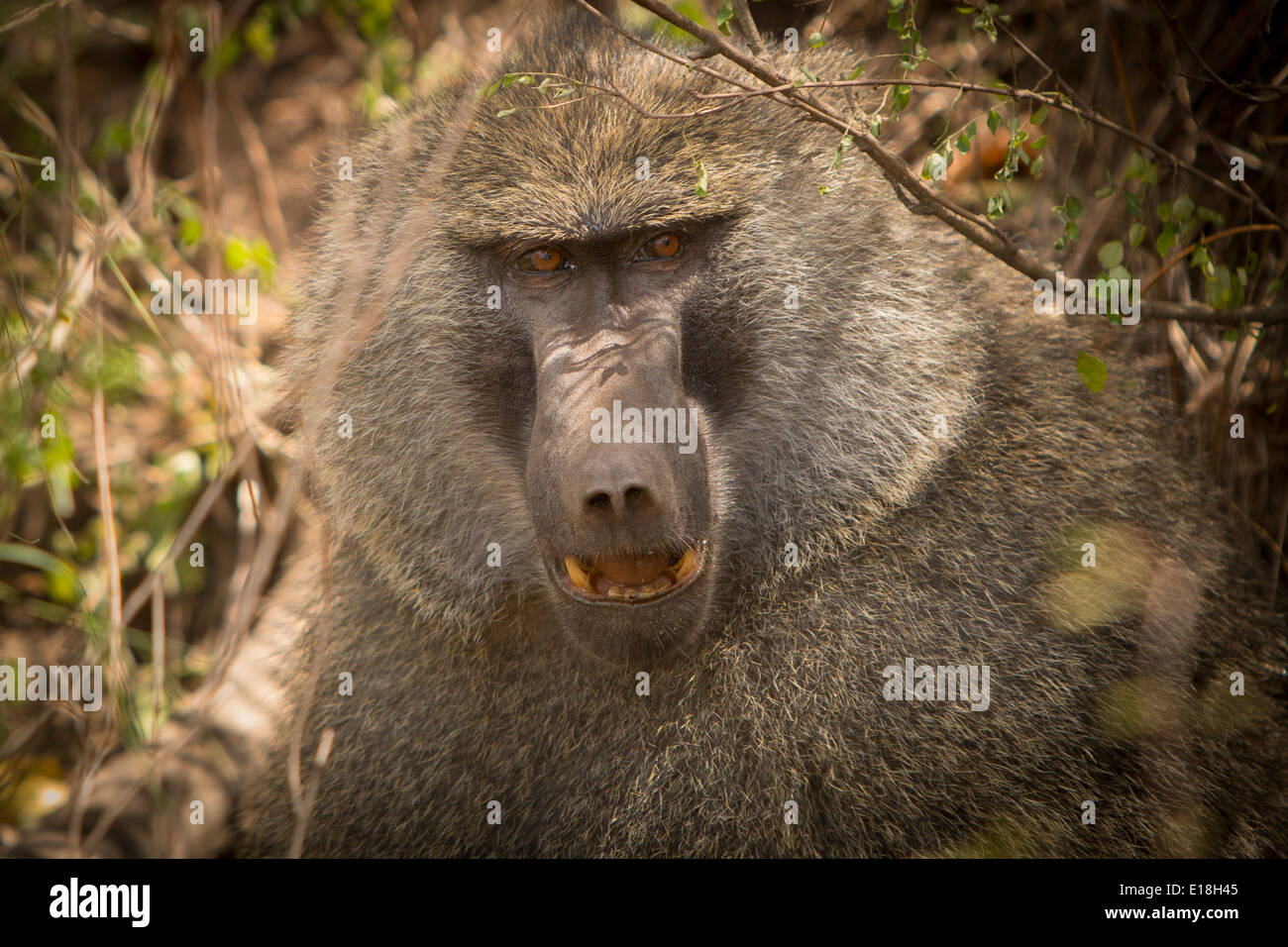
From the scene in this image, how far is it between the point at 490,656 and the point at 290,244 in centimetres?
339

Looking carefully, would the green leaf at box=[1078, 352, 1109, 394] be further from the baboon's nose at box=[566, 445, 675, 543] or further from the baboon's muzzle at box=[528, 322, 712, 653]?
the baboon's nose at box=[566, 445, 675, 543]

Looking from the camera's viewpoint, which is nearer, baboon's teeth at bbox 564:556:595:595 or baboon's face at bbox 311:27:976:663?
baboon's teeth at bbox 564:556:595:595

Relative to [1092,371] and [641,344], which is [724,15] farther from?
[1092,371]

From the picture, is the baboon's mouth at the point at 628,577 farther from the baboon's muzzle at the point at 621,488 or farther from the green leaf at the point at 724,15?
the green leaf at the point at 724,15

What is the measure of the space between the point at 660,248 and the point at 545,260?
1.02 feet

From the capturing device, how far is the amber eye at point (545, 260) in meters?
2.99

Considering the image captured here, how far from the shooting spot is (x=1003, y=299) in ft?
11.1

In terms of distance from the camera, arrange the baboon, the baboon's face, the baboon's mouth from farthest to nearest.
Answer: the baboon's face < the baboon < the baboon's mouth

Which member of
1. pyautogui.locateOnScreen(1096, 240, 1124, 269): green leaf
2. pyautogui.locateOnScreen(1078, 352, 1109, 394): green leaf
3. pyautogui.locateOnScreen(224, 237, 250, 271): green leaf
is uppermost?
pyautogui.locateOnScreen(1096, 240, 1124, 269): green leaf

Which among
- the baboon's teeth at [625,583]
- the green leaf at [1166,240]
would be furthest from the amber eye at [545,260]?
the green leaf at [1166,240]

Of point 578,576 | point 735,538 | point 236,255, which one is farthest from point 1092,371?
point 236,255

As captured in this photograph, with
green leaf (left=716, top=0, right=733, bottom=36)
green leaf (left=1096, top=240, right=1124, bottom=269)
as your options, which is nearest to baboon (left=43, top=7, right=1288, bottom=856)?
green leaf (left=716, top=0, right=733, bottom=36)

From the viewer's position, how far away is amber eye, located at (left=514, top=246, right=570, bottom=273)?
2.99 meters

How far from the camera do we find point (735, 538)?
9.75 ft
